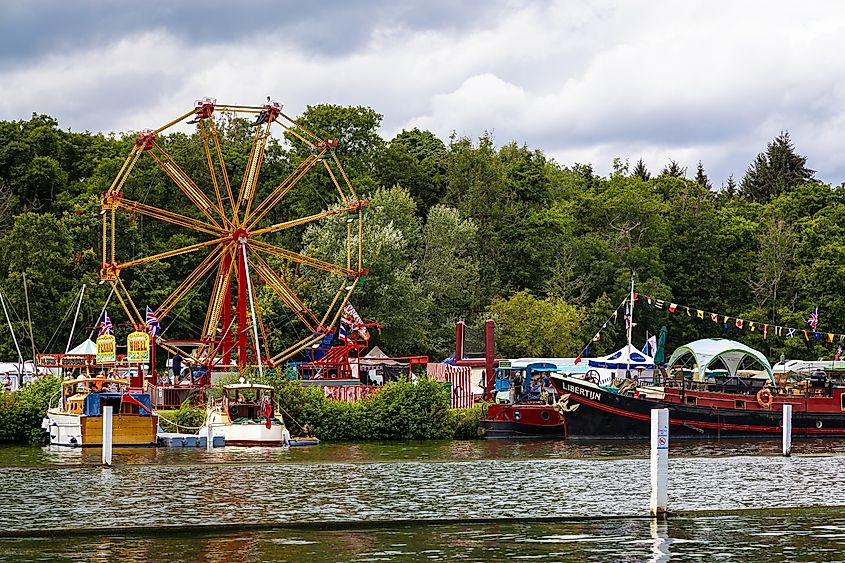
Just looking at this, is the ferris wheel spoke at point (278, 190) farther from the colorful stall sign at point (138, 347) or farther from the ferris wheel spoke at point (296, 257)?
the colorful stall sign at point (138, 347)

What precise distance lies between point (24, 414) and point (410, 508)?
29.2 m

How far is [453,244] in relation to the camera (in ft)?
277

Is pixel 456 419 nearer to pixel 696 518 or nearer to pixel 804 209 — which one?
pixel 696 518

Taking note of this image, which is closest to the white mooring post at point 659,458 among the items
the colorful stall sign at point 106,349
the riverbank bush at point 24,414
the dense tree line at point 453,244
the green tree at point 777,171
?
the colorful stall sign at point 106,349

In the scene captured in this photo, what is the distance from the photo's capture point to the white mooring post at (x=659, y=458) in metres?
24.5

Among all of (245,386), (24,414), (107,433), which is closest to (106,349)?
(24,414)

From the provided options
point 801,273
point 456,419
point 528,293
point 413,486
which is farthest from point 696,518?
point 801,273

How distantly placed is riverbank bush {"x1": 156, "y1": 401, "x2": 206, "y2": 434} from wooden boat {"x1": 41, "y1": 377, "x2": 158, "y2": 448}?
8.16ft

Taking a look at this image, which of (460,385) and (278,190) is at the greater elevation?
(278,190)

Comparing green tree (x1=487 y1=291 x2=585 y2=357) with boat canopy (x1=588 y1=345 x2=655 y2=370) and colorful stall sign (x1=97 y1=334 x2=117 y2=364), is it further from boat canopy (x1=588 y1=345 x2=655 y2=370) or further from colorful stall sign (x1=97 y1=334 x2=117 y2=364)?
colorful stall sign (x1=97 y1=334 x2=117 y2=364)

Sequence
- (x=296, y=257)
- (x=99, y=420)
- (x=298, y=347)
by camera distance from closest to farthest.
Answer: (x=99, y=420) → (x=298, y=347) → (x=296, y=257)

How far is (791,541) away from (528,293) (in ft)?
202

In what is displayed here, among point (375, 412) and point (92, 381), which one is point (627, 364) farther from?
point (92, 381)

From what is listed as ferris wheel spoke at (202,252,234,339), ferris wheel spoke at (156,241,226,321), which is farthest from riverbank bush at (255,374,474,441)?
ferris wheel spoke at (202,252,234,339)
